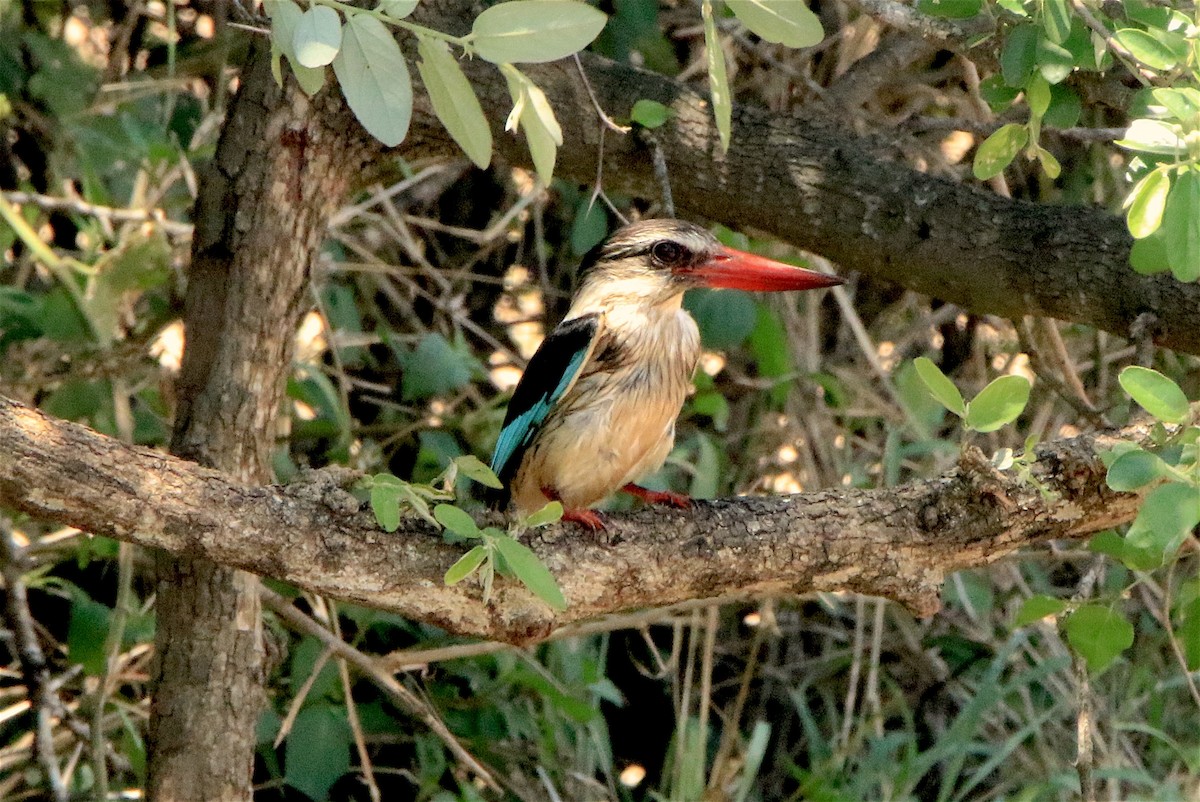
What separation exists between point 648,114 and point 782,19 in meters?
1.03

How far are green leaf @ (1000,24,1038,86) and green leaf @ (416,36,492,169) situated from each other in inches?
30.8

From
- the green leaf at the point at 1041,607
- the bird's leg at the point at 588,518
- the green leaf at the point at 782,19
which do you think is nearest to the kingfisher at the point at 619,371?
the bird's leg at the point at 588,518

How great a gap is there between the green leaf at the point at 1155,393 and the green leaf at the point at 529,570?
72cm

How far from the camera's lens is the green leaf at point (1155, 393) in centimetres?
170

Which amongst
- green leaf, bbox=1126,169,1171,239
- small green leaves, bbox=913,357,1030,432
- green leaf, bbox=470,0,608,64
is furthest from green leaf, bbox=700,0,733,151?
green leaf, bbox=1126,169,1171,239

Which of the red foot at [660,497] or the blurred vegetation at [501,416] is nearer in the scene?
the red foot at [660,497]

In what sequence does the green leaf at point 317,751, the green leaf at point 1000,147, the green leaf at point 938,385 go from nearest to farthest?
the green leaf at point 938,385
the green leaf at point 1000,147
the green leaf at point 317,751

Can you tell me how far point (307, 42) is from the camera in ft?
5.29

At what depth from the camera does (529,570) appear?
1.86 metres

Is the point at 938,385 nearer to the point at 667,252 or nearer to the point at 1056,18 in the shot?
the point at 1056,18

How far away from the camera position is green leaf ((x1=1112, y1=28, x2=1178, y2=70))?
1.71 meters

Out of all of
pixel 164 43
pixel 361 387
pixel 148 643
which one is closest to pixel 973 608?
pixel 361 387

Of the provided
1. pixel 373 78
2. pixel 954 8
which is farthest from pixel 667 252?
pixel 373 78

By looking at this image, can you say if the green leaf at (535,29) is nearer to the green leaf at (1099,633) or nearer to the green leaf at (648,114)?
the green leaf at (648,114)
